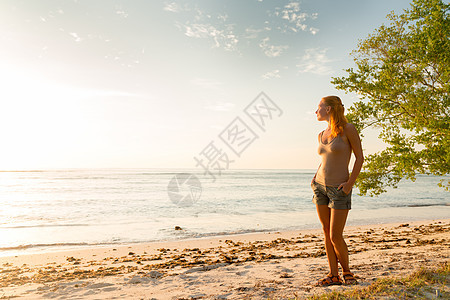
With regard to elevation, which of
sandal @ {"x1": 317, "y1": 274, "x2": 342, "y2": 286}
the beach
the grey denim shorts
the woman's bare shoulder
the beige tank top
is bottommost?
the beach

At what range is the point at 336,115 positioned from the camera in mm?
3701

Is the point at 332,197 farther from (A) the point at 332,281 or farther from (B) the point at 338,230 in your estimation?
(A) the point at 332,281

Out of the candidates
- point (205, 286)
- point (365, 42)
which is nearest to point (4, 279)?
point (205, 286)

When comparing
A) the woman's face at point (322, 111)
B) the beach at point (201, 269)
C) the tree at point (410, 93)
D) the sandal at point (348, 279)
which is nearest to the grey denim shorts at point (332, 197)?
the woman's face at point (322, 111)

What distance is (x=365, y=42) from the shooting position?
34.1 ft

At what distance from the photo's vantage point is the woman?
3533mm

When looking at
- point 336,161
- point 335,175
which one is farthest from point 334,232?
point 336,161

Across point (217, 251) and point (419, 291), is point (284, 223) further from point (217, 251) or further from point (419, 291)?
point (419, 291)

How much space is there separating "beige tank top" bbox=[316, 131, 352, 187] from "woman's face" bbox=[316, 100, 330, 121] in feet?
1.20

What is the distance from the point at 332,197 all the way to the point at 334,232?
1.57 feet

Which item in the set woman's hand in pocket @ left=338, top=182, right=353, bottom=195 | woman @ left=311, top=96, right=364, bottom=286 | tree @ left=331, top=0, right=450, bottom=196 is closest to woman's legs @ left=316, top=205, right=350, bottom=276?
woman @ left=311, top=96, right=364, bottom=286

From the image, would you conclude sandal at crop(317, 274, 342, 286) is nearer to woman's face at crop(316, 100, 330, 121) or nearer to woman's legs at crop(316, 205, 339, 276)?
woman's legs at crop(316, 205, 339, 276)

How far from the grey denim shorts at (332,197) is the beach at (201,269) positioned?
1.19 meters

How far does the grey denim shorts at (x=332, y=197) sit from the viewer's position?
11.6ft
